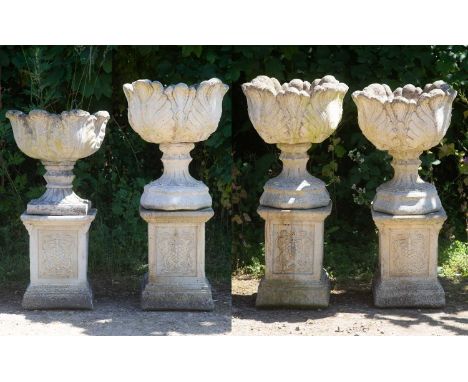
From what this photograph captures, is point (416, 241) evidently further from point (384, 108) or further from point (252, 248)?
point (252, 248)

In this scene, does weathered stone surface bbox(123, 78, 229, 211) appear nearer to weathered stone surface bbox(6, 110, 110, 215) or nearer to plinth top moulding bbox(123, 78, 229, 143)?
plinth top moulding bbox(123, 78, 229, 143)

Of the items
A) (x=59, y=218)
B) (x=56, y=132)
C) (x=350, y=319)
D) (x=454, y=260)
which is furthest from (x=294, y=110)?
(x=454, y=260)

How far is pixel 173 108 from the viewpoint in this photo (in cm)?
516

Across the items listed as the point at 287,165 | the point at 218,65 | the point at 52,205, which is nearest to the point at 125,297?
the point at 52,205

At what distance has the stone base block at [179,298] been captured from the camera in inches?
212

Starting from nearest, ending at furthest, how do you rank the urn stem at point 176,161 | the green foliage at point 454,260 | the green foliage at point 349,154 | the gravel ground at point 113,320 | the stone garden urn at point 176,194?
the gravel ground at point 113,320 → the stone garden urn at point 176,194 → the urn stem at point 176,161 → the green foliage at point 454,260 → the green foliage at point 349,154

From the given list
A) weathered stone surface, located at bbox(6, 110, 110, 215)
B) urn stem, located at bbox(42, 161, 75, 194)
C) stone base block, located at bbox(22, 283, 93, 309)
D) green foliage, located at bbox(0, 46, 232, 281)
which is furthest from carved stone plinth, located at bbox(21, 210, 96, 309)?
green foliage, located at bbox(0, 46, 232, 281)

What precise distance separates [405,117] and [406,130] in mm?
75

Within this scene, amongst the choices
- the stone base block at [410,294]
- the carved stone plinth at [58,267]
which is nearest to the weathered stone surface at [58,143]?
the carved stone plinth at [58,267]

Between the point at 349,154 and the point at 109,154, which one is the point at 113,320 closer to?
the point at 109,154

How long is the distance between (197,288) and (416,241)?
1313 mm

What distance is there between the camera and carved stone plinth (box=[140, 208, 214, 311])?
5.38m

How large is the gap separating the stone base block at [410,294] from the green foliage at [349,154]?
81 cm

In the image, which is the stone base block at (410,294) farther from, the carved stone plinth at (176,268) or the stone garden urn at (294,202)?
Result: the carved stone plinth at (176,268)
